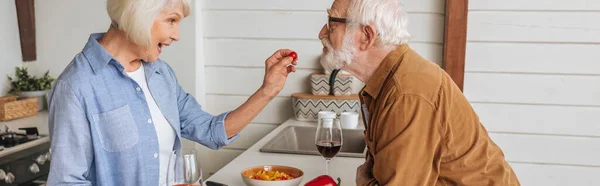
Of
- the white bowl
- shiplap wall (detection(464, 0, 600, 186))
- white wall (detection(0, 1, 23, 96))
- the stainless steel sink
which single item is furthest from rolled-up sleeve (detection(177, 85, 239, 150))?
white wall (detection(0, 1, 23, 96))

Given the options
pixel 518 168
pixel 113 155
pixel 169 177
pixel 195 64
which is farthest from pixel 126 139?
pixel 518 168

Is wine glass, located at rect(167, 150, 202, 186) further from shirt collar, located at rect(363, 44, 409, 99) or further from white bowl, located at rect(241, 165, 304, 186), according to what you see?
shirt collar, located at rect(363, 44, 409, 99)

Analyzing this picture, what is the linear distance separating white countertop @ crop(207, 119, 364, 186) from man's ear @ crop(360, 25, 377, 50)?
55cm

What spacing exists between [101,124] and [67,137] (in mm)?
112

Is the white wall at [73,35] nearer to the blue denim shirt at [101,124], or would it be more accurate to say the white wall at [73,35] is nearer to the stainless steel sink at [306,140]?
the stainless steel sink at [306,140]

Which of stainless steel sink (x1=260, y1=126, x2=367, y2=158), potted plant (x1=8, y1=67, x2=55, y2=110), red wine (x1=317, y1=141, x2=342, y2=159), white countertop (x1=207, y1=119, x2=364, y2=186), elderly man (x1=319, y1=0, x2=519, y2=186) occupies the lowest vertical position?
stainless steel sink (x1=260, y1=126, x2=367, y2=158)

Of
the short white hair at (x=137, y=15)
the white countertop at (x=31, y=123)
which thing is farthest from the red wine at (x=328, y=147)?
the white countertop at (x=31, y=123)

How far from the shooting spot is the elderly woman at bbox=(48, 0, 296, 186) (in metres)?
1.56

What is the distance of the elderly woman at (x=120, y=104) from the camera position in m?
1.56

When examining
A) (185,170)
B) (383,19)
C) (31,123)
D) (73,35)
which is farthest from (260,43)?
(185,170)

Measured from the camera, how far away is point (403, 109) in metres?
1.37

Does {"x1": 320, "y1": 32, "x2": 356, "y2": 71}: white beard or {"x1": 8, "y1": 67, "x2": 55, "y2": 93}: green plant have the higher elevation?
{"x1": 320, "y1": 32, "x2": 356, "y2": 71}: white beard

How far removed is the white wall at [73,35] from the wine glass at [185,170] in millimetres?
1740

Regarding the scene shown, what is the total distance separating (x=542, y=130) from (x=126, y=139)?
2144mm
